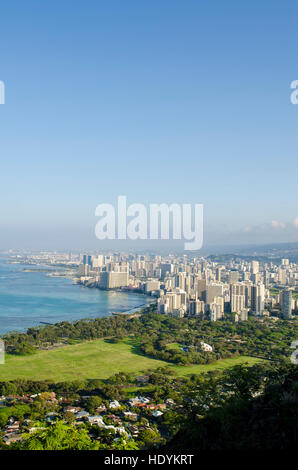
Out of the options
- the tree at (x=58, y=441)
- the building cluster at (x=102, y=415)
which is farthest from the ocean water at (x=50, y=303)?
the tree at (x=58, y=441)

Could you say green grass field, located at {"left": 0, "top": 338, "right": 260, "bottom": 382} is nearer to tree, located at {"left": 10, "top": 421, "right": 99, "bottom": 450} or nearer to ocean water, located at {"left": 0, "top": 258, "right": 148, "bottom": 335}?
ocean water, located at {"left": 0, "top": 258, "right": 148, "bottom": 335}

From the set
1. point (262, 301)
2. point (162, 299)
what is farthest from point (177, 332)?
point (262, 301)

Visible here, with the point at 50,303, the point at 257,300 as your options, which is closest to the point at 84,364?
the point at 50,303

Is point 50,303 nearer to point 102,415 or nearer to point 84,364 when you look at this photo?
point 84,364

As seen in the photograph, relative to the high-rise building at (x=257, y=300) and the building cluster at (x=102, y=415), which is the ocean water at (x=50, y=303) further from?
the building cluster at (x=102, y=415)

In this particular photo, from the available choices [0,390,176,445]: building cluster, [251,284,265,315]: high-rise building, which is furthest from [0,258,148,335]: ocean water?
[0,390,176,445]: building cluster
